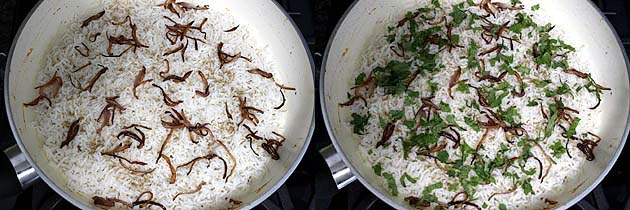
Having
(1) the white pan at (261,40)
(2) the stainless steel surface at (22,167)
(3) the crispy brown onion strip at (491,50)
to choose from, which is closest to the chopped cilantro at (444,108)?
(3) the crispy brown onion strip at (491,50)

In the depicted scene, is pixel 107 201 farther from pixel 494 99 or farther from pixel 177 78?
pixel 494 99

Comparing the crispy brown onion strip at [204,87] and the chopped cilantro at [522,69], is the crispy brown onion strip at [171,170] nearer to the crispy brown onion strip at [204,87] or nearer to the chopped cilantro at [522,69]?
the crispy brown onion strip at [204,87]

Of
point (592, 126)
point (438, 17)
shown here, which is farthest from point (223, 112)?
point (592, 126)

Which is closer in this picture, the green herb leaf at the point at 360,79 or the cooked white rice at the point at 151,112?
the cooked white rice at the point at 151,112

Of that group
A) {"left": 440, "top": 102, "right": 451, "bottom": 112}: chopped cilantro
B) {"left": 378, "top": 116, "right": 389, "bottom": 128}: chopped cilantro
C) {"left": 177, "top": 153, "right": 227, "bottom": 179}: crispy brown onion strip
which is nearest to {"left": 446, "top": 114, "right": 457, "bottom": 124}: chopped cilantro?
{"left": 440, "top": 102, "right": 451, "bottom": 112}: chopped cilantro

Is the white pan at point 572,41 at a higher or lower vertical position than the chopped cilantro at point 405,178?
higher

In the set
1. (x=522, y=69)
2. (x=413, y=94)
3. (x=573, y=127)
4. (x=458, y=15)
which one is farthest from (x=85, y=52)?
(x=573, y=127)

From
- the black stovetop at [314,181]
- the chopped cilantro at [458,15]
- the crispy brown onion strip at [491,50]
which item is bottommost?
the black stovetop at [314,181]
